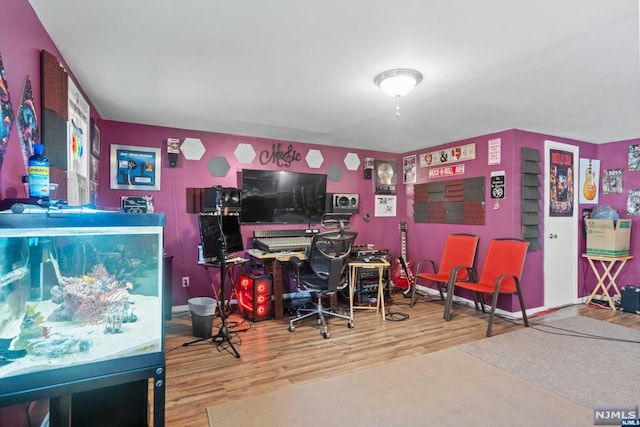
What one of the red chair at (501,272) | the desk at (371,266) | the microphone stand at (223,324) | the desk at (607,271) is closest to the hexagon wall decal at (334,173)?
the desk at (371,266)

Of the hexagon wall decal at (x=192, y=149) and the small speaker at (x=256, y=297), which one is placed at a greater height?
the hexagon wall decal at (x=192, y=149)

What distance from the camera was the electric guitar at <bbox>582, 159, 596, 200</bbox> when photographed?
4.62 metres

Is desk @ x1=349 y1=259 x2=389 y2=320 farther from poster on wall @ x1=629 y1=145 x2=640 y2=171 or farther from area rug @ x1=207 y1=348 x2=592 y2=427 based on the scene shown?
A: poster on wall @ x1=629 y1=145 x2=640 y2=171

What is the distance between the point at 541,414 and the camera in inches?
79.4

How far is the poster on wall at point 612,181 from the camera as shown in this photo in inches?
178

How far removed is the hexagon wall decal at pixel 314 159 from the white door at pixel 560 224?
2956 millimetres

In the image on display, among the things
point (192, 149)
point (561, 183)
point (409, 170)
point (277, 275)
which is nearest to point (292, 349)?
point (277, 275)

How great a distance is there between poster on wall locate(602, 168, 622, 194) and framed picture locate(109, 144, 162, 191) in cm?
601

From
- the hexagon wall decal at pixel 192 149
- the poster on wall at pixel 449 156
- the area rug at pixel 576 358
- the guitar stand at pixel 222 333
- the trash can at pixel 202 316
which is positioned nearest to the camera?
the area rug at pixel 576 358

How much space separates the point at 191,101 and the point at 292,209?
6.66ft

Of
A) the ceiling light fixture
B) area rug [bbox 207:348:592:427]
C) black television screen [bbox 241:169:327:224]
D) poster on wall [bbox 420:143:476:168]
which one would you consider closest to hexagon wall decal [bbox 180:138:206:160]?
black television screen [bbox 241:169:327:224]

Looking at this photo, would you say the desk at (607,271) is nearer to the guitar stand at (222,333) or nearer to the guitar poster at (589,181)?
the guitar poster at (589,181)

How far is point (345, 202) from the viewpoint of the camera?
5008mm

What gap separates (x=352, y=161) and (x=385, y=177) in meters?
0.67
